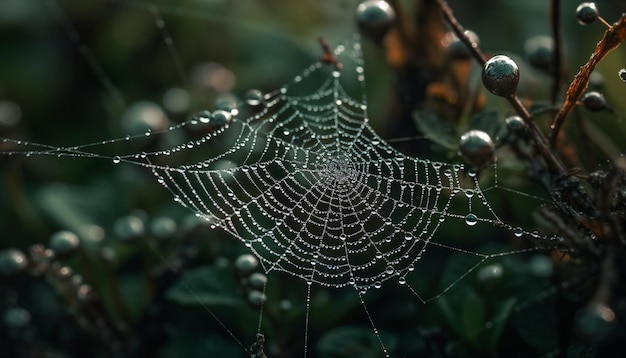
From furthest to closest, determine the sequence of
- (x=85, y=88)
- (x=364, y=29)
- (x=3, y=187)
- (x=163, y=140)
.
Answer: (x=85, y=88), (x=3, y=187), (x=163, y=140), (x=364, y=29)

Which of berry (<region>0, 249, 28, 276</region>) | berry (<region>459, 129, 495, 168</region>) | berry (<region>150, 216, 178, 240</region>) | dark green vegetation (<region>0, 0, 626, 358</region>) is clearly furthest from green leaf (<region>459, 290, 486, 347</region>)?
berry (<region>0, 249, 28, 276</region>)

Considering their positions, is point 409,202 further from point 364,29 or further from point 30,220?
point 30,220

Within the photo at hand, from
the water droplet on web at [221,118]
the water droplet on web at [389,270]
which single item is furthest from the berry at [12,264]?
the water droplet on web at [389,270]

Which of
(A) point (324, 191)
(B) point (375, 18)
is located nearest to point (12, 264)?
(A) point (324, 191)

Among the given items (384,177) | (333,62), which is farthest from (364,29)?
(384,177)

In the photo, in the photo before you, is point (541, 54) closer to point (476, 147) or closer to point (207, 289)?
point (476, 147)

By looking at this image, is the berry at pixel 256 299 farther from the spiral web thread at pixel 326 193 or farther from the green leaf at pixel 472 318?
the green leaf at pixel 472 318

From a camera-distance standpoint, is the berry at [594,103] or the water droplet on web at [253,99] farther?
the water droplet on web at [253,99]
